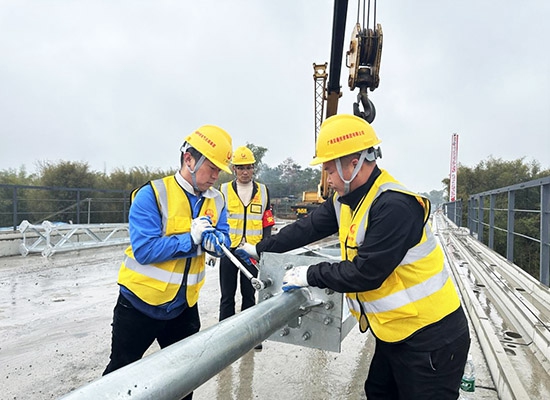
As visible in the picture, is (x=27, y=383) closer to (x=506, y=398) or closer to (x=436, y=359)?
(x=436, y=359)

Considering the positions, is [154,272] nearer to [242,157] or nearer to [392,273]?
[392,273]

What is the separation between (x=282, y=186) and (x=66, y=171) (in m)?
27.6

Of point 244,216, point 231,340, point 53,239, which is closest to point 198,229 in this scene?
point 231,340

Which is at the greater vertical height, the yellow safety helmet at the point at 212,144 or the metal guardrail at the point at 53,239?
the yellow safety helmet at the point at 212,144

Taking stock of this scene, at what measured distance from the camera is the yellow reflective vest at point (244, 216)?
414cm

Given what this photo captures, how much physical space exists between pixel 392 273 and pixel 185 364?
1.14 m

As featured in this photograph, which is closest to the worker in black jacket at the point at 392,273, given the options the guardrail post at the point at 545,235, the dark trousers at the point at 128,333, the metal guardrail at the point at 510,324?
the dark trousers at the point at 128,333

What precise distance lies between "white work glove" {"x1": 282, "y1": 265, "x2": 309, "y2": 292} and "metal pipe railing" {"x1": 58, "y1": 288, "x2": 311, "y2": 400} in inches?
12.8

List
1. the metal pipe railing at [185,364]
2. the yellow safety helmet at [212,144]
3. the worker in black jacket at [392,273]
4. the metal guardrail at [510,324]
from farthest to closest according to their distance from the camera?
1. the metal guardrail at [510,324]
2. the yellow safety helmet at [212,144]
3. the worker in black jacket at [392,273]
4. the metal pipe railing at [185,364]

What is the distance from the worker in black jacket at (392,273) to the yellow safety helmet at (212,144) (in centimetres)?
61

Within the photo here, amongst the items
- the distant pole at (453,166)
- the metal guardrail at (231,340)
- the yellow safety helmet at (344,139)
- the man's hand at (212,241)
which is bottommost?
the metal guardrail at (231,340)

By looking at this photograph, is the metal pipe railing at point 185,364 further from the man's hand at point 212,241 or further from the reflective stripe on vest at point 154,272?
the reflective stripe on vest at point 154,272

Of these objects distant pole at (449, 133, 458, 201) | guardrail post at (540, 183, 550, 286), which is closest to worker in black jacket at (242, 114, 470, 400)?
guardrail post at (540, 183, 550, 286)

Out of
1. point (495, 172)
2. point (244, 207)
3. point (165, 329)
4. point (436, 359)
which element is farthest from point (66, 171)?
point (495, 172)
